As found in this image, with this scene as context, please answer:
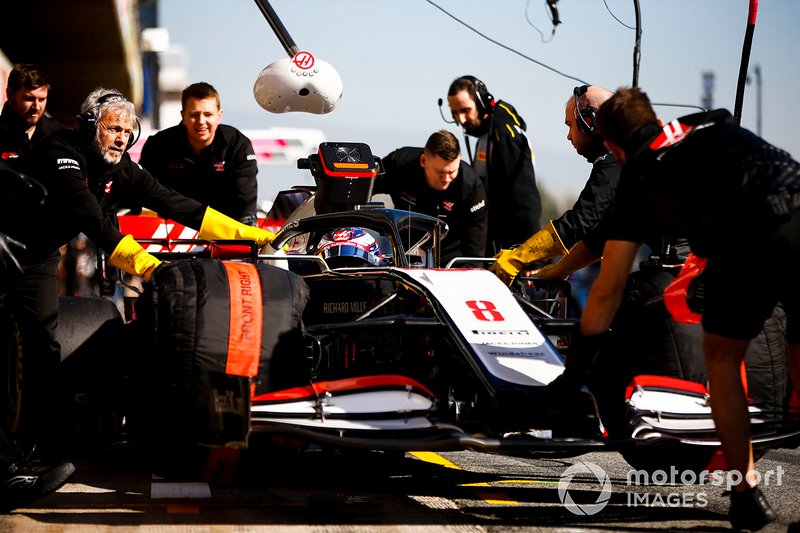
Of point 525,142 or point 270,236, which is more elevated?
point 525,142

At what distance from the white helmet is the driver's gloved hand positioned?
15.7 ft

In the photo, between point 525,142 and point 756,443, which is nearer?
point 756,443

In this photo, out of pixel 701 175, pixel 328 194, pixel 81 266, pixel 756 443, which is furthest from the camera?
pixel 81 266

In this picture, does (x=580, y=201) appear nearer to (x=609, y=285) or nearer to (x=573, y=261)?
(x=573, y=261)

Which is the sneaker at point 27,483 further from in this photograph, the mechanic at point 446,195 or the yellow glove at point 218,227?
the mechanic at point 446,195

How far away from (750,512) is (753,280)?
2.79 feet

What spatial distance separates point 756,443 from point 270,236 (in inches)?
122

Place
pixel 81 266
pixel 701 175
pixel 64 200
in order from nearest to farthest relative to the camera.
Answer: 1. pixel 701 175
2. pixel 64 200
3. pixel 81 266

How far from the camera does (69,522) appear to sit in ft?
15.3

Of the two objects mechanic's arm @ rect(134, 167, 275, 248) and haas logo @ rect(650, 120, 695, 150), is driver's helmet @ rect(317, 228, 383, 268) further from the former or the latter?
haas logo @ rect(650, 120, 695, 150)

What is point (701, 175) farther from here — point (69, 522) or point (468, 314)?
point (69, 522)

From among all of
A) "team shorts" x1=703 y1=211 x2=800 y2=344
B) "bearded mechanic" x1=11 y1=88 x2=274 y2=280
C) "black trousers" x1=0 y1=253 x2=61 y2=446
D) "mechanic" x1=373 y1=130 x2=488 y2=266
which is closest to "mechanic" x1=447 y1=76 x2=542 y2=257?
"mechanic" x1=373 y1=130 x2=488 y2=266

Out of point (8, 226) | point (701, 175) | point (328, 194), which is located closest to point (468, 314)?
point (701, 175)

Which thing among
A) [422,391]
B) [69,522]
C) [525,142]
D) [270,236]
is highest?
[525,142]
